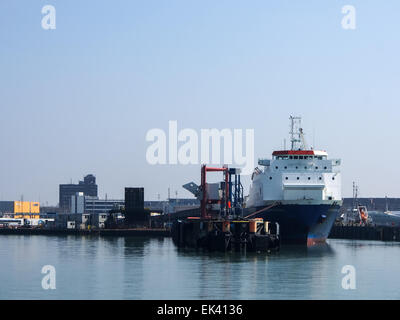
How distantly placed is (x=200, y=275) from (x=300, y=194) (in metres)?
39.6

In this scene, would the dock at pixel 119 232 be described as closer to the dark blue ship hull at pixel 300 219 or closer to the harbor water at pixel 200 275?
the dark blue ship hull at pixel 300 219

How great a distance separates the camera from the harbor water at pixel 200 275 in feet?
182

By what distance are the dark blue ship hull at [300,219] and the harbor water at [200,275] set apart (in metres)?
7.20

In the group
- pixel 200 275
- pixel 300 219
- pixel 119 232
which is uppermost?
pixel 300 219

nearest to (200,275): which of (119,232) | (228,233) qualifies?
(228,233)

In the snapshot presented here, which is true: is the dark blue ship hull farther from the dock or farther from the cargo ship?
the dock

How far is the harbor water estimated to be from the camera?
5553cm

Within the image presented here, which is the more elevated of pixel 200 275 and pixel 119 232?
pixel 200 275

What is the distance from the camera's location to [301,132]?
11819 cm

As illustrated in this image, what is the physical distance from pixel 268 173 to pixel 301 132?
12422 millimetres

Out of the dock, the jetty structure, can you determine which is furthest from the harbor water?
the dock

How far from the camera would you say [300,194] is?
343ft

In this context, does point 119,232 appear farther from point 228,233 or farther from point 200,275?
point 200,275

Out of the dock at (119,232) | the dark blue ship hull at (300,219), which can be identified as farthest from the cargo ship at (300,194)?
the dock at (119,232)
